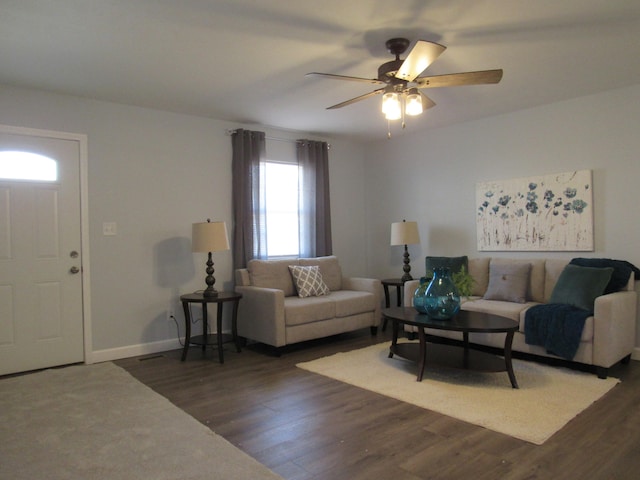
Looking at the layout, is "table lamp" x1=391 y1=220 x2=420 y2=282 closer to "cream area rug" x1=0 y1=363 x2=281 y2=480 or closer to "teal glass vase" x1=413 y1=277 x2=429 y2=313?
"teal glass vase" x1=413 y1=277 x2=429 y2=313

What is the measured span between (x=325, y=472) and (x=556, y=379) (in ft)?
7.16

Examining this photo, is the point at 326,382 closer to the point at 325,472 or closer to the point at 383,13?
the point at 325,472

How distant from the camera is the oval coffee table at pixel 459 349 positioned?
3271 mm

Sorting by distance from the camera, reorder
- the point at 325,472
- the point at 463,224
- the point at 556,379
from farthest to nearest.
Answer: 1. the point at 463,224
2. the point at 556,379
3. the point at 325,472

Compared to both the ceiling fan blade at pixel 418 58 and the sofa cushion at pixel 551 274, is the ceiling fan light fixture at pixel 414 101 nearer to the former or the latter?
the ceiling fan blade at pixel 418 58

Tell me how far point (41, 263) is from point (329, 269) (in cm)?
294

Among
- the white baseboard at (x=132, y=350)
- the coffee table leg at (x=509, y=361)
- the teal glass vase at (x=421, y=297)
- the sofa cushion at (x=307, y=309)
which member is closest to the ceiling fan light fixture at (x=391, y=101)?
the teal glass vase at (x=421, y=297)

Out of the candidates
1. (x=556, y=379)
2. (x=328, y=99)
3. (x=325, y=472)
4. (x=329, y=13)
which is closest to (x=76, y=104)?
(x=328, y=99)

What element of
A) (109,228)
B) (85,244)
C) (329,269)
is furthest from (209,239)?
(329,269)

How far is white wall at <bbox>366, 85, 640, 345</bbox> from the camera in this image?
4102mm

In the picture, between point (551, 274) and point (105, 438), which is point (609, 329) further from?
point (105, 438)

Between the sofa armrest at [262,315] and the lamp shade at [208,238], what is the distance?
0.60 metres

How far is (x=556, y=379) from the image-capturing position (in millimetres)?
3438

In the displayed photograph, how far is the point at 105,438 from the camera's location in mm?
2580
